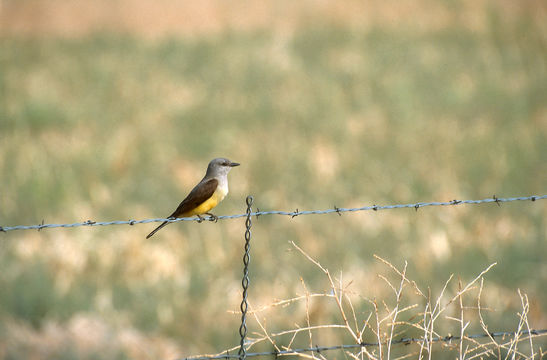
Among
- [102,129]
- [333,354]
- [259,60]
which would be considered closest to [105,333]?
[333,354]

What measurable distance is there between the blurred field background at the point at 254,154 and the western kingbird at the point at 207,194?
1.03 metres

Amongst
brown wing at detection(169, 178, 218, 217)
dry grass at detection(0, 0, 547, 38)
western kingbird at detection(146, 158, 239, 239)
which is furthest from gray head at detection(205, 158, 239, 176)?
dry grass at detection(0, 0, 547, 38)

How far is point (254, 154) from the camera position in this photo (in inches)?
534

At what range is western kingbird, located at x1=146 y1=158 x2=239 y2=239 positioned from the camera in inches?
212

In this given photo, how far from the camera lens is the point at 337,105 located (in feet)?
53.7

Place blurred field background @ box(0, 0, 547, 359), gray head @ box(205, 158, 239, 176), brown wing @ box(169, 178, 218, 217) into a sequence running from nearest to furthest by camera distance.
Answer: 1. brown wing @ box(169, 178, 218, 217)
2. gray head @ box(205, 158, 239, 176)
3. blurred field background @ box(0, 0, 547, 359)

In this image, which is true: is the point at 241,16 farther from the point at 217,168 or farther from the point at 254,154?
the point at 217,168

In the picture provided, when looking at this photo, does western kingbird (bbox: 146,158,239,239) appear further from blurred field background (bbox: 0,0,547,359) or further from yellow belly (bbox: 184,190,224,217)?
blurred field background (bbox: 0,0,547,359)

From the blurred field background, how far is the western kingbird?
1.03 metres

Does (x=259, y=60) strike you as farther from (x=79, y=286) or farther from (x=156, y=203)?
(x=79, y=286)

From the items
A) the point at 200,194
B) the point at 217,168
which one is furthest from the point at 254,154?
the point at 200,194

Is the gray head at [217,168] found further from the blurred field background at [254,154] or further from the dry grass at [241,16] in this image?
the dry grass at [241,16]

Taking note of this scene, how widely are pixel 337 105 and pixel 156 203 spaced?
631 cm

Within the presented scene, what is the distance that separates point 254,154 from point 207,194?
8193mm
